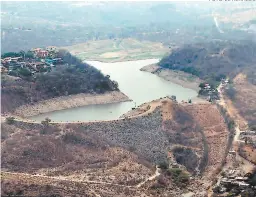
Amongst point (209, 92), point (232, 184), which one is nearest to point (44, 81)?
point (209, 92)

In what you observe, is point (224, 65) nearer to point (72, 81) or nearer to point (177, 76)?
point (177, 76)

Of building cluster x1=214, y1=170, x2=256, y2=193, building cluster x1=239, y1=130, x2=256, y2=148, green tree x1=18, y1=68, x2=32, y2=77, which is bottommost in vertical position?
building cluster x1=214, y1=170, x2=256, y2=193

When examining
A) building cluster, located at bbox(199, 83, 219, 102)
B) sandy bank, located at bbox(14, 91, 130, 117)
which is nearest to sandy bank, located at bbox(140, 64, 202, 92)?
building cluster, located at bbox(199, 83, 219, 102)

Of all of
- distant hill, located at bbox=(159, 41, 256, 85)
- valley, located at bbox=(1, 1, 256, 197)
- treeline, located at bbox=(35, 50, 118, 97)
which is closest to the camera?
valley, located at bbox=(1, 1, 256, 197)

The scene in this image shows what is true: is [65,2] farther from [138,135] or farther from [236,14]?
[138,135]

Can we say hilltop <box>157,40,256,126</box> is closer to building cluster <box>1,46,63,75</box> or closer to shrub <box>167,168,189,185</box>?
building cluster <box>1,46,63,75</box>

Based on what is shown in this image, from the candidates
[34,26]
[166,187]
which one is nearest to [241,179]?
[166,187]
